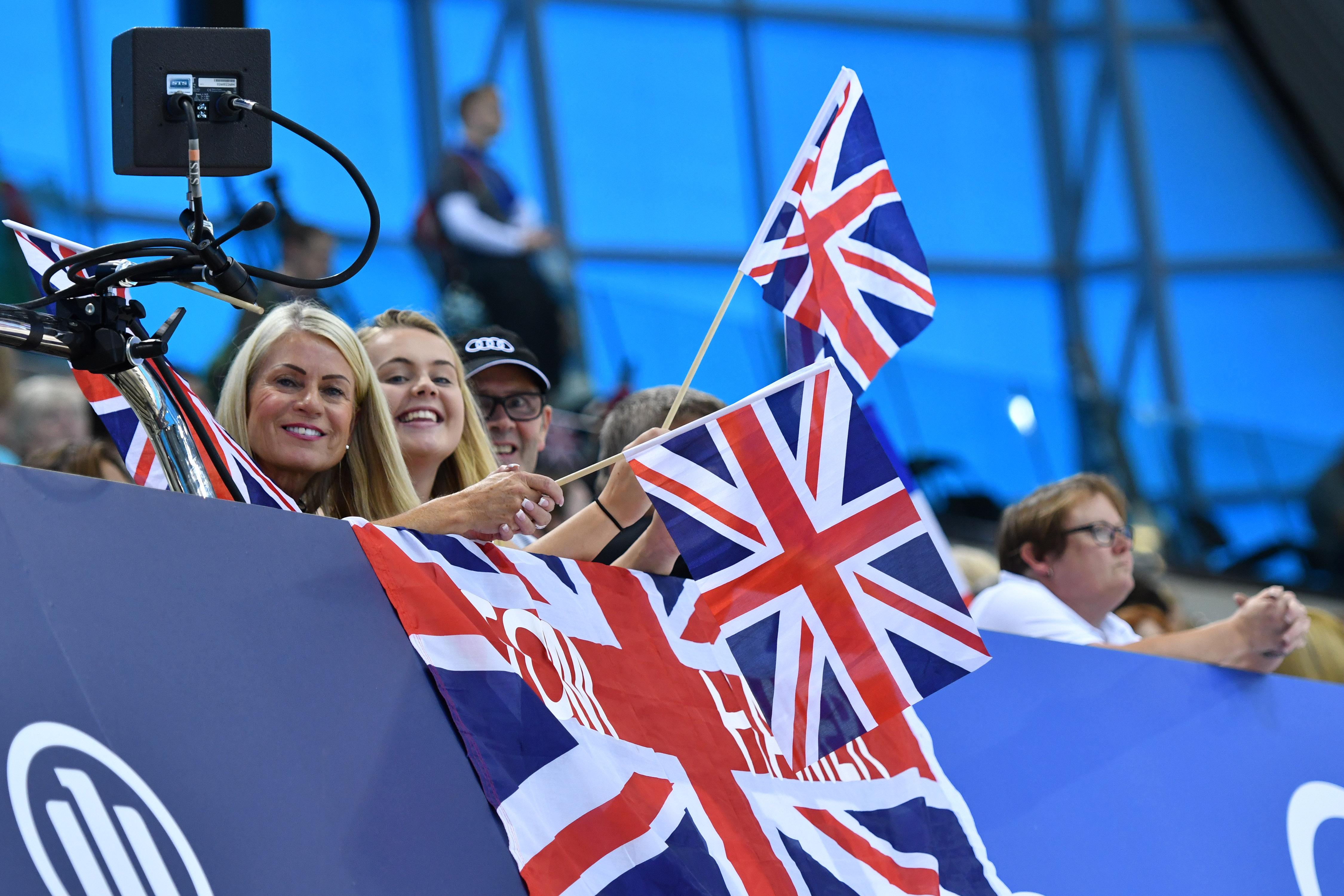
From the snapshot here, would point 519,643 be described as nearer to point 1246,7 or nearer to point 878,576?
point 878,576

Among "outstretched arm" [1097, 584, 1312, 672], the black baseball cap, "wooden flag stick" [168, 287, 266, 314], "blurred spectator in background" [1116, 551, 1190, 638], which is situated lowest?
"blurred spectator in background" [1116, 551, 1190, 638]

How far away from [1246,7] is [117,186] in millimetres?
9126

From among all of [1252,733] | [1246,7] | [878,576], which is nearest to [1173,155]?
[1246,7]

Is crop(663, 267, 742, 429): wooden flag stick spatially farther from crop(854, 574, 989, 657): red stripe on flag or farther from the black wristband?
crop(854, 574, 989, 657): red stripe on flag

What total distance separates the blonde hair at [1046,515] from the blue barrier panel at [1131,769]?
1.56 ft

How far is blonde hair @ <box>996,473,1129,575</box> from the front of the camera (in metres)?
3.38

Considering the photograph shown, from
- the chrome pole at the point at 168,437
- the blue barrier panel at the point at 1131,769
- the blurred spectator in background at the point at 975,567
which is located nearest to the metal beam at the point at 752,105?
the blurred spectator in background at the point at 975,567

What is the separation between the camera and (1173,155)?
13484 millimetres

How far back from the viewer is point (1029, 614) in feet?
10.4

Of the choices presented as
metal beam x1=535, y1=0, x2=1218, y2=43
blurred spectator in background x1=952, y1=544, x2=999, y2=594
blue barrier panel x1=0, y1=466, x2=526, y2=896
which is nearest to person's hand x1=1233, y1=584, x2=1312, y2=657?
blurred spectator in background x1=952, y1=544, x2=999, y2=594

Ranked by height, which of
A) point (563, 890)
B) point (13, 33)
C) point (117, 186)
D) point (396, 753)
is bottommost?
point (563, 890)

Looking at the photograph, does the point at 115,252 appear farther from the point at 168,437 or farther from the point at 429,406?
the point at 429,406

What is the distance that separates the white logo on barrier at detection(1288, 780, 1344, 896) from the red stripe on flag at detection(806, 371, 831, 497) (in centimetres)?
129

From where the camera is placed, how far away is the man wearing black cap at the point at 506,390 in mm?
3229
